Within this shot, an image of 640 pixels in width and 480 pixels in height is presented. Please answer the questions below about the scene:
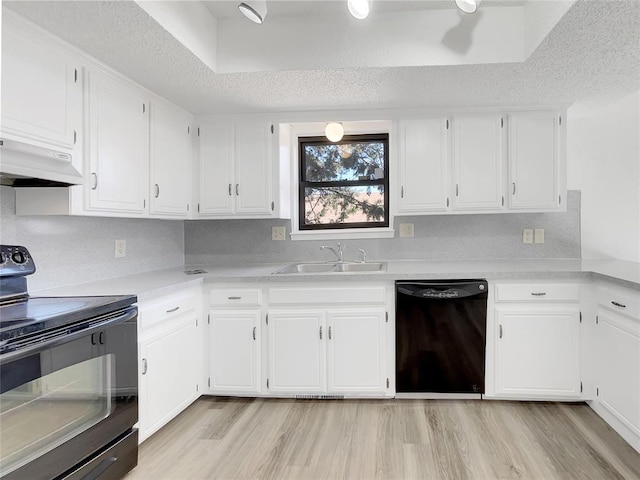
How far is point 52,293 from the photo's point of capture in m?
1.93

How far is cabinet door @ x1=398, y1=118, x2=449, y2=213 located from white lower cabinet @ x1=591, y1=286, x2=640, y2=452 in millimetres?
1162

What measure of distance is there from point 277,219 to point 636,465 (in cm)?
265

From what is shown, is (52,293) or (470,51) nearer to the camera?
(52,293)

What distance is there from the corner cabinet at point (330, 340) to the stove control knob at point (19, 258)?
1.31m

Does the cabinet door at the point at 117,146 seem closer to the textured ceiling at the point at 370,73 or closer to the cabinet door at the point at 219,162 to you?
the textured ceiling at the point at 370,73

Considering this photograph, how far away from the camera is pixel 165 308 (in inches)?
85.2

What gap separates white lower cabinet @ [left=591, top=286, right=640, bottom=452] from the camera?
200 centimetres

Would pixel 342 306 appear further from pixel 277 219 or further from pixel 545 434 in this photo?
pixel 545 434

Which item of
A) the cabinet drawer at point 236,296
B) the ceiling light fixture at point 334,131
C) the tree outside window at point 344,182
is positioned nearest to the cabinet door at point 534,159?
the tree outside window at point 344,182

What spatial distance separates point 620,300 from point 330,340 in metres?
1.65

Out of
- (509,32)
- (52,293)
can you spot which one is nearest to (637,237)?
(509,32)

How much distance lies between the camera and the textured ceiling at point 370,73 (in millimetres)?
1666

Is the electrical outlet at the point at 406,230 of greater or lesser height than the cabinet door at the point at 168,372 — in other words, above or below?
above

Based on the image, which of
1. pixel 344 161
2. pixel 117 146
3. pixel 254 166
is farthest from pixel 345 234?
pixel 117 146
